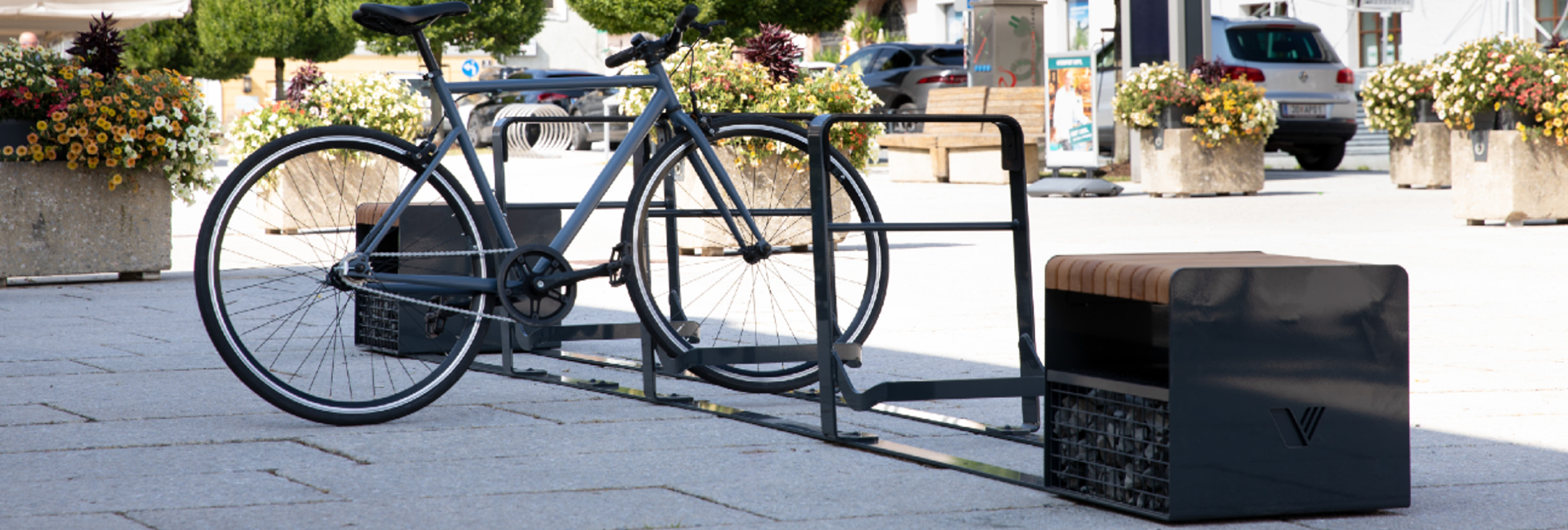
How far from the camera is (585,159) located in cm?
2417

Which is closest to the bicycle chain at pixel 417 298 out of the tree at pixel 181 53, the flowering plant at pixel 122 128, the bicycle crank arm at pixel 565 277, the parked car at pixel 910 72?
the bicycle crank arm at pixel 565 277

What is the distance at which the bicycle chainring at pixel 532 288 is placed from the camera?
434 centimetres

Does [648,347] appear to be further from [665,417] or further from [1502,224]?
[1502,224]

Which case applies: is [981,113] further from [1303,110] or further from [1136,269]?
[1136,269]

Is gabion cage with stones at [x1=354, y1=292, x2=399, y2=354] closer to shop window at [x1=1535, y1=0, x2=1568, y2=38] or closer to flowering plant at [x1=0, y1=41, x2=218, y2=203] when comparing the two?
flowering plant at [x1=0, y1=41, x2=218, y2=203]

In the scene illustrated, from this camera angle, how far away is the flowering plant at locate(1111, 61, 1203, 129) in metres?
14.9

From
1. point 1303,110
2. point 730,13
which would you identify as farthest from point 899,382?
point 730,13

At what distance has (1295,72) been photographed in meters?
17.1

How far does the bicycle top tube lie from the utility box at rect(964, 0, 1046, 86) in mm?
15964

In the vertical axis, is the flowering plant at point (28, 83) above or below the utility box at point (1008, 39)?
below

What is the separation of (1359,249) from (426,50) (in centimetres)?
646

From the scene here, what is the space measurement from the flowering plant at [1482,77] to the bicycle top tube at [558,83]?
7836 millimetres

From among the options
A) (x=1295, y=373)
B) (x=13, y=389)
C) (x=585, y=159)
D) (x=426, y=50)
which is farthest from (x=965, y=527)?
(x=585, y=159)

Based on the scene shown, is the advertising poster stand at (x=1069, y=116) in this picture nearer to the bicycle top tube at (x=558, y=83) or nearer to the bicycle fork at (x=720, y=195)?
the bicycle fork at (x=720, y=195)
